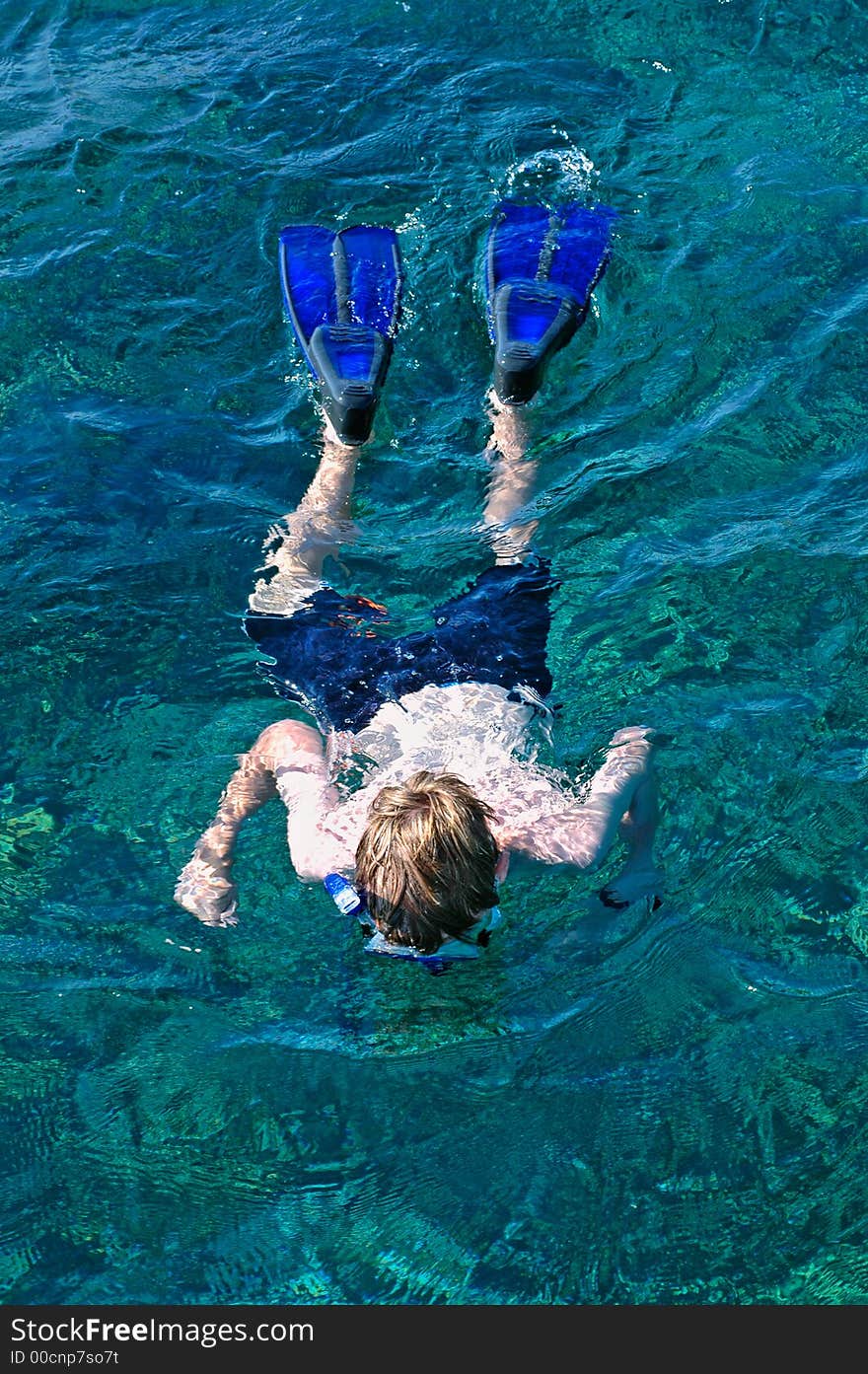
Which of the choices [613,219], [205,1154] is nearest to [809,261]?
[613,219]

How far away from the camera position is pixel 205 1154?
3951 millimetres

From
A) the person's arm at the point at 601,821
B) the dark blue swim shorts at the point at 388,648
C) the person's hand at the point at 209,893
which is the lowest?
the person's hand at the point at 209,893

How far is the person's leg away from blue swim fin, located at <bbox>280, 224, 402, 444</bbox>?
139 millimetres

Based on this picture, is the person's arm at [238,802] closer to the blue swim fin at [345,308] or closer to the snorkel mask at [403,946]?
the snorkel mask at [403,946]

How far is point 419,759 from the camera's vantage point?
4.24 meters

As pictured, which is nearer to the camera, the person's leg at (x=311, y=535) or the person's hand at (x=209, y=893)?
the person's hand at (x=209, y=893)

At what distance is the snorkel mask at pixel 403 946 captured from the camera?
3637mm

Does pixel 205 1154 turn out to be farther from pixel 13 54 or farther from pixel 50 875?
pixel 13 54

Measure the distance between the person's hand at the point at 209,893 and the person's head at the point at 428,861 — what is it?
0.92m

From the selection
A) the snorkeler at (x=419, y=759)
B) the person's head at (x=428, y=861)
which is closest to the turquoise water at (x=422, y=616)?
the snorkeler at (x=419, y=759)

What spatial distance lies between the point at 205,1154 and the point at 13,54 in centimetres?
652

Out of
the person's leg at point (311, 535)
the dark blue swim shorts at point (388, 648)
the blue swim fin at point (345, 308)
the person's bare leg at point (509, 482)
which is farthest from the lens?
the blue swim fin at point (345, 308)

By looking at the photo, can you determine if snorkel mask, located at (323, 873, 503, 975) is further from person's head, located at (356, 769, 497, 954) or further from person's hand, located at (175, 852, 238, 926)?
person's hand, located at (175, 852, 238, 926)

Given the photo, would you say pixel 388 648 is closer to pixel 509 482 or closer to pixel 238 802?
pixel 238 802
